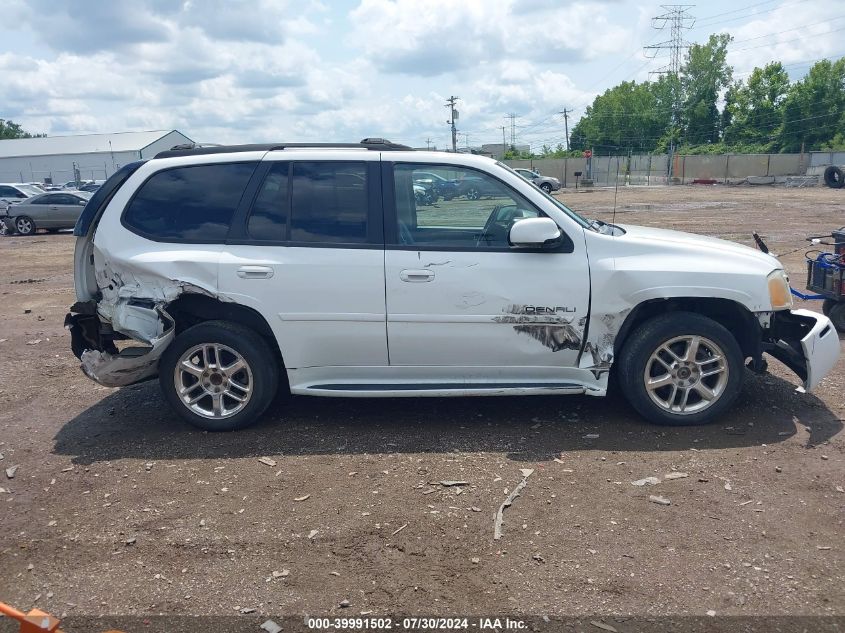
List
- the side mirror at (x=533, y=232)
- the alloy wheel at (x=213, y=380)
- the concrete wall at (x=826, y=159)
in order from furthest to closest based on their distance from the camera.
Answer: the concrete wall at (x=826, y=159), the alloy wheel at (x=213, y=380), the side mirror at (x=533, y=232)

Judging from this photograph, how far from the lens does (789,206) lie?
28.6 meters

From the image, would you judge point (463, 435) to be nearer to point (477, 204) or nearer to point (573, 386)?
point (573, 386)

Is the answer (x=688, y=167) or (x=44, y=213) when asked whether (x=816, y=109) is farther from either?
(x=44, y=213)

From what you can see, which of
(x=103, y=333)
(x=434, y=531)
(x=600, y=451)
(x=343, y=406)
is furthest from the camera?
(x=343, y=406)

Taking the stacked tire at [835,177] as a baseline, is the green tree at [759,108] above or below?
above

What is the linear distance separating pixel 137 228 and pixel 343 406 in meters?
2.03

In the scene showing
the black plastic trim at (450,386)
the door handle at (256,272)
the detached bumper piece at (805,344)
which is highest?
the door handle at (256,272)

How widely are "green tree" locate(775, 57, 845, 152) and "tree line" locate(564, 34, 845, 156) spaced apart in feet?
0.31

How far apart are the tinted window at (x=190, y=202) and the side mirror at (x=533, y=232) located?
1948 millimetres

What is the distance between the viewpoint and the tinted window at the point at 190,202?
517 cm

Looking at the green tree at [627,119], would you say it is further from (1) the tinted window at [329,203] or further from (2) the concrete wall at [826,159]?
(1) the tinted window at [329,203]

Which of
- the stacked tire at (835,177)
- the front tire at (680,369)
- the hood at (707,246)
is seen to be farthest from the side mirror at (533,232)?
the stacked tire at (835,177)

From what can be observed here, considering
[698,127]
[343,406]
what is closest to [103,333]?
[343,406]

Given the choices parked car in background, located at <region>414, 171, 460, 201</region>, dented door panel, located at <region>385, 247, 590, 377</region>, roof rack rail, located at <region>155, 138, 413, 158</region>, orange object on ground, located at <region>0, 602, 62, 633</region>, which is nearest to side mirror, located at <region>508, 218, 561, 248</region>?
dented door panel, located at <region>385, 247, 590, 377</region>
